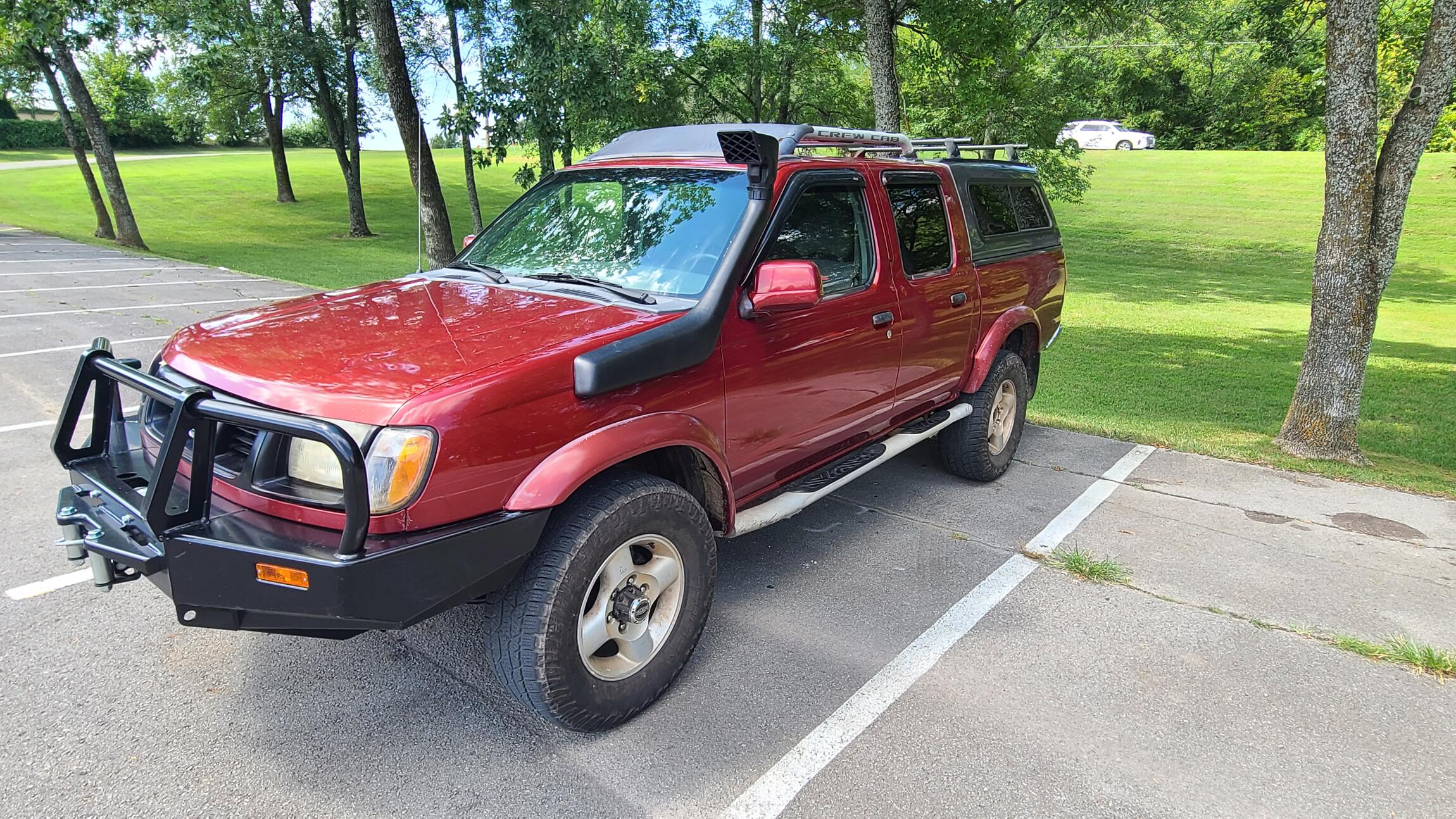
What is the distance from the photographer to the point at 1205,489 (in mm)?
5652

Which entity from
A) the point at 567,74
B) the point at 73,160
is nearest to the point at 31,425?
the point at 567,74

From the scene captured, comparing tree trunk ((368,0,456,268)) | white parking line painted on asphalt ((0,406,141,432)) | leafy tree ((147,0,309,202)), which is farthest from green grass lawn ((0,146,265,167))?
white parking line painted on asphalt ((0,406,141,432))

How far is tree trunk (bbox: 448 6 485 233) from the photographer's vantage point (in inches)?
562

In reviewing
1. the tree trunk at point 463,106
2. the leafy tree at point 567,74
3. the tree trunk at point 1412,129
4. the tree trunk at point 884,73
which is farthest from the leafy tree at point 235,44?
the tree trunk at point 1412,129

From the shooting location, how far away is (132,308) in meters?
11.2

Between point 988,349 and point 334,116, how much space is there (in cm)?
2595

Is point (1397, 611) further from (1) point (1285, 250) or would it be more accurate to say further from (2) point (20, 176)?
(2) point (20, 176)

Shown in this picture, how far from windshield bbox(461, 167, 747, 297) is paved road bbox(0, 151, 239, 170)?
47.4 meters

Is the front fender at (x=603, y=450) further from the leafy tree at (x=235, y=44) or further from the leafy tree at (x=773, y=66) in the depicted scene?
the leafy tree at (x=235, y=44)

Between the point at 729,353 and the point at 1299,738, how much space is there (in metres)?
2.46

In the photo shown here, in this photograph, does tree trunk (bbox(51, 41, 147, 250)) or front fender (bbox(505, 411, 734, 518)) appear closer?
front fender (bbox(505, 411, 734, 518))

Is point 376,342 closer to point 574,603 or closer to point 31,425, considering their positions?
point 574,603

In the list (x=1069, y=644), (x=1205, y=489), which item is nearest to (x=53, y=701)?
(x=1069, y=644)

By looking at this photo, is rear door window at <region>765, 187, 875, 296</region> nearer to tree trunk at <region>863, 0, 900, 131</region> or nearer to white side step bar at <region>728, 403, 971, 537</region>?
white side step bar at <region>728, 403, 971, 537</region>
